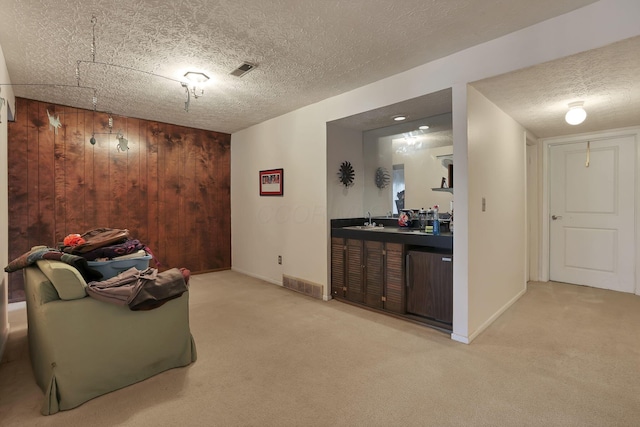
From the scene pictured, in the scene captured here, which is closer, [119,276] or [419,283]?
[119,276]

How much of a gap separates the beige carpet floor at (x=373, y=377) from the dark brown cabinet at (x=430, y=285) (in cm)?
21

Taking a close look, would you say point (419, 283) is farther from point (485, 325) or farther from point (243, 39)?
point (243, 39)

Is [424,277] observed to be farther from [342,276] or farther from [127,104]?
[127,104]

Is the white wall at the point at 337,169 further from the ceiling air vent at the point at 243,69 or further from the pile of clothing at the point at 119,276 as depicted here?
the pile of clothing at the point at 119,276

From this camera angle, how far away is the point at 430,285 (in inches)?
115

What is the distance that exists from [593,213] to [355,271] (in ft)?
11.1

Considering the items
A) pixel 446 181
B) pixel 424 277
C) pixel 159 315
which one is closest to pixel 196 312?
pixel 159 315

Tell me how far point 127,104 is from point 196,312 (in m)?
2.67

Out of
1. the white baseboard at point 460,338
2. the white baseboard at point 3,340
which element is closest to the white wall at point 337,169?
the white baseboard at point 460,338

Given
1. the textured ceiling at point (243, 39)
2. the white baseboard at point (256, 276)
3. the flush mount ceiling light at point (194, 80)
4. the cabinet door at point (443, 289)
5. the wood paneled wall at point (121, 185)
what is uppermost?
the textured ceiling at point (243, 39)

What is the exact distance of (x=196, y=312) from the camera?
3363mm

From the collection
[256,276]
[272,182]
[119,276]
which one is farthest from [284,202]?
[119,276]

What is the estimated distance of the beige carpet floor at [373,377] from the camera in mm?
1713

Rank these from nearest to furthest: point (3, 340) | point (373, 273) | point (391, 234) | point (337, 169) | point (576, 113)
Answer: point (3, 340) < point (576, 113) < point (391, 234) < point (373, 273) < point (337, 169)
